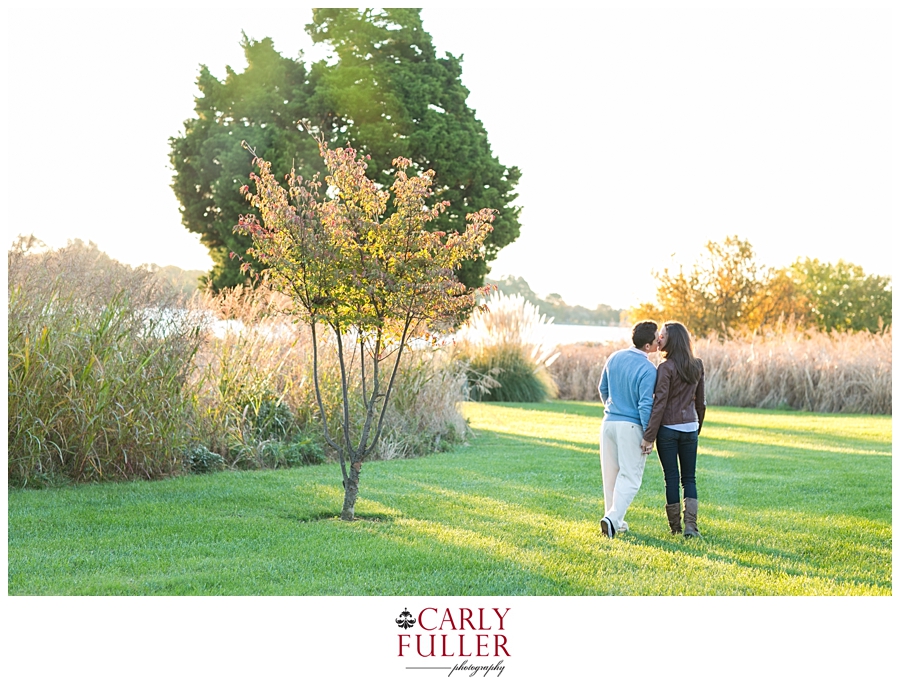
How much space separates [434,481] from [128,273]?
10.8 ft

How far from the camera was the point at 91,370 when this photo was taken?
6.63 meters

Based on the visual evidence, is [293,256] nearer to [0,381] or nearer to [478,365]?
[0,381]

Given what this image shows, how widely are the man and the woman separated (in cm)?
6

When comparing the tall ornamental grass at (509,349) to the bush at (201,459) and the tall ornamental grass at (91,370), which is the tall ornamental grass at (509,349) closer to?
the bush at (201,459)

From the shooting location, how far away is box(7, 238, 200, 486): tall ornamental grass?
6.45 meters

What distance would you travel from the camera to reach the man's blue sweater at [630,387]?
205 inches

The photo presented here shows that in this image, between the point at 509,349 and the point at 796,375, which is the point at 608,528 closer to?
the point at 509,349

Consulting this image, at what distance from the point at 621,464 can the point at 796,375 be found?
11885 mm

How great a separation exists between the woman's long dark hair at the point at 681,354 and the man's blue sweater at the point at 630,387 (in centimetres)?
14

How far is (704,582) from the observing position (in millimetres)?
4293

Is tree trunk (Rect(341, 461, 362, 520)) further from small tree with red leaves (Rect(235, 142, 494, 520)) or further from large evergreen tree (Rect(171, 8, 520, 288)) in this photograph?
large evergreen tree (Rect(171, 8, 520, 288))

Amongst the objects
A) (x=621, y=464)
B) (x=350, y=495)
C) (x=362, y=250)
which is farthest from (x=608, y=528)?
(x=362, y=250)
